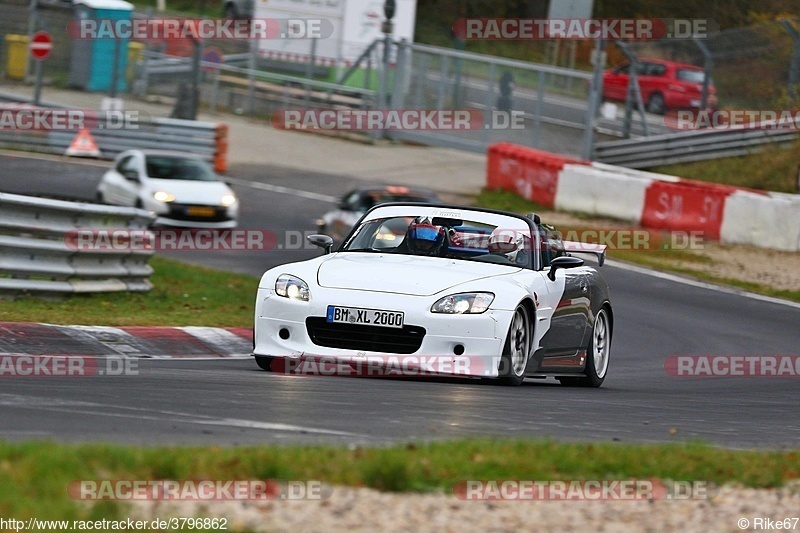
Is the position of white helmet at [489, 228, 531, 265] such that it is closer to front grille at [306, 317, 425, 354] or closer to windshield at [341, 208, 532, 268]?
windshield at [341, 208, 532, 268]

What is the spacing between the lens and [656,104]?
32219 millimetres

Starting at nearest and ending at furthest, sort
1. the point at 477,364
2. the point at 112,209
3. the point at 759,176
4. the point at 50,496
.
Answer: the point at 50,496 → the point at 477,364 → the point at 112,209 → the point at 759,176

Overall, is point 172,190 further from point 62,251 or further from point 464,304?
point 464,304

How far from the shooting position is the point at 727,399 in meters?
10.8

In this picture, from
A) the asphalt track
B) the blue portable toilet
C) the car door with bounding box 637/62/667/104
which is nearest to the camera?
the asphalt track

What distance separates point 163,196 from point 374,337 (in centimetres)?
1448

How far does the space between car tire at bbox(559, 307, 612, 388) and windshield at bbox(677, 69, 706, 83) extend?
61.9ft

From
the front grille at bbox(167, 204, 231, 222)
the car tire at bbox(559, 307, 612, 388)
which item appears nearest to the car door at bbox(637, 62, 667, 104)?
the front grille at bbox(167, 204, 231, 222)

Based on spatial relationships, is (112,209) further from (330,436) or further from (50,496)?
(50,496)

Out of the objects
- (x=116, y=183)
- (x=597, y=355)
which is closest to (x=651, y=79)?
(x=116, y=183)

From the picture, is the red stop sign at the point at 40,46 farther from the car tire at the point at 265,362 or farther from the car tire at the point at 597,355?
A: the car tire at the point at 265,362

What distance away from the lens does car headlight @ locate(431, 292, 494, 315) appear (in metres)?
9.34

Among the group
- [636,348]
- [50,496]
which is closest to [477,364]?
[50,496]

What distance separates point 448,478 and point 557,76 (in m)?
29.0
